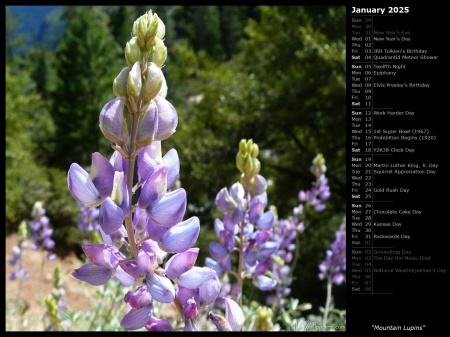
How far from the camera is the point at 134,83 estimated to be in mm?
805

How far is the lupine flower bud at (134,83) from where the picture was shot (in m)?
0.80

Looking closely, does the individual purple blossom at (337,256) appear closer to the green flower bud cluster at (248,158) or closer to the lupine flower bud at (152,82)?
the green flower bud cluster at (248,158)

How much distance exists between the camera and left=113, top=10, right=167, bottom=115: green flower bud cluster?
2.65 ft

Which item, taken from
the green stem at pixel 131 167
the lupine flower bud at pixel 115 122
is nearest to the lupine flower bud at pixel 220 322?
the green stem at pixel 131 167

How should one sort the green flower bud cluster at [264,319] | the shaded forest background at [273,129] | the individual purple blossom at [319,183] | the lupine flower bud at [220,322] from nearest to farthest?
the lupine flower bud at [220,322]
the green flower bud cluster at [264,319]
the individual purple blossom at [319,183]
the shaded forest background at [273,129]

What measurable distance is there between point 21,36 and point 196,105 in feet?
45.7

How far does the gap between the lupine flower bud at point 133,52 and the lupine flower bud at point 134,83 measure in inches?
0.6

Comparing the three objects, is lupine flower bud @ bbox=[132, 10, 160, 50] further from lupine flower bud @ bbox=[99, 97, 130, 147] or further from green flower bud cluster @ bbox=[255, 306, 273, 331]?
green flower bud cluster @ bbox=[255, 306, 273, 331]

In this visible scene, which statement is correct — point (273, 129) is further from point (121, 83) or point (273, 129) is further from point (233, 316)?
point (121, 83)

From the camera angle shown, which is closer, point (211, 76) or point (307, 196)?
point (307, 196)
